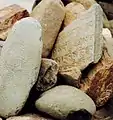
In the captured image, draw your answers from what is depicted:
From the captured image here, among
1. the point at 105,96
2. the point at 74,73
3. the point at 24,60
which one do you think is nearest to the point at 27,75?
the point at 24,60

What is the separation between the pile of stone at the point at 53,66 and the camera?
108 cm

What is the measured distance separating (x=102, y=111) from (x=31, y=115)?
A: 296 mm

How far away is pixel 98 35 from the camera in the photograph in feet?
4.09

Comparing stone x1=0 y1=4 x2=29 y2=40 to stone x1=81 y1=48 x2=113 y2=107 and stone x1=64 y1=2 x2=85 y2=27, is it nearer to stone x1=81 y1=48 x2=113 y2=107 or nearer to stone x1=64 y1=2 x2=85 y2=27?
stone x1=64 y1=2 x2=85 y2=27

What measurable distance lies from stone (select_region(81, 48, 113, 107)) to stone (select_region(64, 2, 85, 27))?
0.26 meters

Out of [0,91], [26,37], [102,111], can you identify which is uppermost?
[26,37]

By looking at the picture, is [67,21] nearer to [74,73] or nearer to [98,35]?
[98,35]

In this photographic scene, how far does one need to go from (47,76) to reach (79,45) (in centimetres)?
18

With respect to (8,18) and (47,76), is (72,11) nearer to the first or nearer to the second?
(8,18)

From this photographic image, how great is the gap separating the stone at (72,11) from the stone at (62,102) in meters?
0.39

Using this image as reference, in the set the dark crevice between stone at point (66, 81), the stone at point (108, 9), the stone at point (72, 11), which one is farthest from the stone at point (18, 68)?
the stone at point (108, 9)

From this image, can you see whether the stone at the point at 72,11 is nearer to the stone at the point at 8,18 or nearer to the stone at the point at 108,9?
the stone at the point at 8,18

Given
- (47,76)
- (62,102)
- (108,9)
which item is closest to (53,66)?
(47,76)

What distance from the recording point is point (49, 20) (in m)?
1.31
